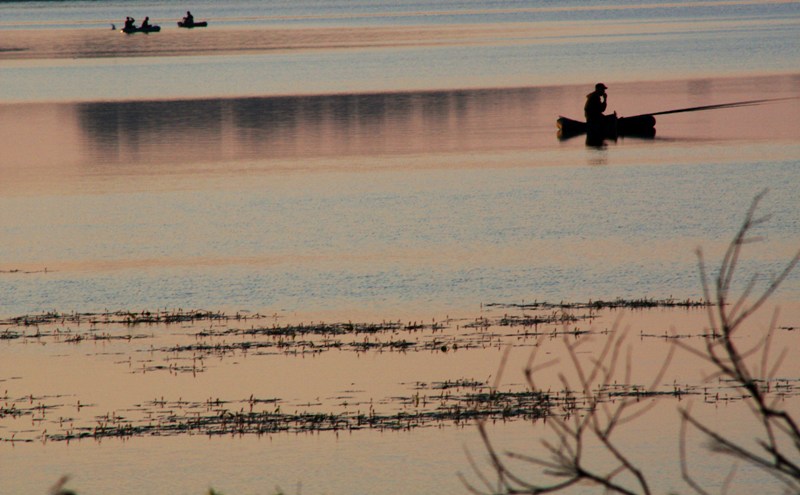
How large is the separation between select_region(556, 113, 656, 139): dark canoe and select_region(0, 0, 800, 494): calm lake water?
581 millimetres

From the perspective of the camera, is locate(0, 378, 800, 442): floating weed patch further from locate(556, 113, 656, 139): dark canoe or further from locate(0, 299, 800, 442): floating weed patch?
locate(556, 113, 656, 139): dark canoe

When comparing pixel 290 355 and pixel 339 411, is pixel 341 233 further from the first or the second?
pixel 339 411

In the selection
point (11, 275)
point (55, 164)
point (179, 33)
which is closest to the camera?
point (11, 275)

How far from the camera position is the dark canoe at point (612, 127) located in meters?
50.0

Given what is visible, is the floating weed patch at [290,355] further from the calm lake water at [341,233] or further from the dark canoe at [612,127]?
the dark canoe at [612,127]

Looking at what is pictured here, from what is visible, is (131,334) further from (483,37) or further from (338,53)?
(483,37)

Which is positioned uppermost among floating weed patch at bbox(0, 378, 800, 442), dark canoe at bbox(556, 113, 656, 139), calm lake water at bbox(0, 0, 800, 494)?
dark canoe at bbox(556, 113, 656, 139)

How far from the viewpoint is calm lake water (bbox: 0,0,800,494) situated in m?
15.5

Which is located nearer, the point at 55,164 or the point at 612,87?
the point at 55,164

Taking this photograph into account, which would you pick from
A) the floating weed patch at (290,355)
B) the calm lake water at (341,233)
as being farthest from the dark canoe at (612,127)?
the floating weed patch at (290,355)

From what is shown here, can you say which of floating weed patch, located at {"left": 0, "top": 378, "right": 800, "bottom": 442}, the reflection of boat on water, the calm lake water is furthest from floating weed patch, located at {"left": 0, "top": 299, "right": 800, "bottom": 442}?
the reflection of boat on water

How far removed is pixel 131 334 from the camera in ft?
70.2

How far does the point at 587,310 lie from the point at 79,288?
9.19 meters

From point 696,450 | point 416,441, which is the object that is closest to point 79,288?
point 416,441
